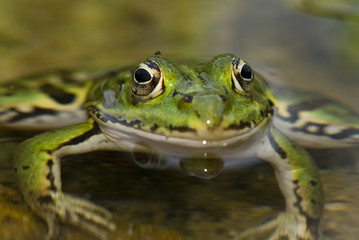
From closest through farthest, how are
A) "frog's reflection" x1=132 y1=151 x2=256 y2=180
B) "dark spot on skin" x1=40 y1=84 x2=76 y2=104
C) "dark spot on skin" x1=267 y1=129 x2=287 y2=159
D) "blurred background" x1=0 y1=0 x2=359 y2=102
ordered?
"frog's reflection" x1=132 y1=151 x2=256 y2=180 → "dark spot on skin" x1=267 y1=129 x2=287 y2=159 → "dark spot on skin" x1=40 y1=84 x2=76 y2=104 → "blurred background" x1=0 y1=0 x2=359 y2=102

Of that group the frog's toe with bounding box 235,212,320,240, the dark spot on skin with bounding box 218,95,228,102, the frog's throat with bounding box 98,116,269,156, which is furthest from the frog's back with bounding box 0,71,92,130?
the frog's toe with bounding box 235,212,320,240

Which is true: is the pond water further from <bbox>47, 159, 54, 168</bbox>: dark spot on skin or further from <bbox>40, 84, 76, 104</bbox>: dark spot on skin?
<bbox>40, 84, 76, 104</bbox>: dark spot on skin

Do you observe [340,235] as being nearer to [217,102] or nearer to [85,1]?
[217,102]

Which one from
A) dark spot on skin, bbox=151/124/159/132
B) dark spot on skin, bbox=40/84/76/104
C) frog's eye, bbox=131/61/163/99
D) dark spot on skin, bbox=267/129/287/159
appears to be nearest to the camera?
dark spot on skin, bbox=151/124/159/132

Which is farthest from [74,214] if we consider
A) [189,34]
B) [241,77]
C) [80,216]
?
[189,34]

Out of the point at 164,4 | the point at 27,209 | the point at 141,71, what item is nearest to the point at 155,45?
the point at 164,4

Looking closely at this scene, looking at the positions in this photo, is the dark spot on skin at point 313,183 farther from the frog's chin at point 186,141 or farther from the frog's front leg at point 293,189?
the frog's chin at point 186,141

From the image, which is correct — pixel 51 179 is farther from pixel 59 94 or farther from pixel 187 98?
pixel 59 94

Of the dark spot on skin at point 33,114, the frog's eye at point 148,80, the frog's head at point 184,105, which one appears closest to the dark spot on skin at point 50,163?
the frog's head at point 184,105
